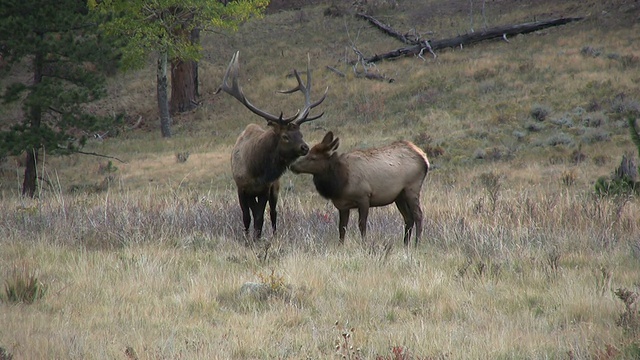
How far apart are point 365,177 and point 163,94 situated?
1988 cm

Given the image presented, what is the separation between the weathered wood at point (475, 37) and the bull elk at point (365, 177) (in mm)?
22502

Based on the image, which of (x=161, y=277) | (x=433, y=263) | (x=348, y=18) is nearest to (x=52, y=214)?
(x=161, y=277)

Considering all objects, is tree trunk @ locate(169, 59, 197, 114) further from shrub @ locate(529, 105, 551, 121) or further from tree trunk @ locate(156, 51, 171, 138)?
shrub @ locate(529, 105, 551, 121)

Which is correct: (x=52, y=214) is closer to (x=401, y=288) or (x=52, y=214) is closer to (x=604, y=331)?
(x=401, y=288)

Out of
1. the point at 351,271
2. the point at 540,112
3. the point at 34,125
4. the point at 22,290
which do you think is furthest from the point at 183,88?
the point at 22,290

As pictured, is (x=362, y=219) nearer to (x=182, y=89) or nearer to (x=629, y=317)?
(x=629, y=317)

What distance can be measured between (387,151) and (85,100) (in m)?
12.2

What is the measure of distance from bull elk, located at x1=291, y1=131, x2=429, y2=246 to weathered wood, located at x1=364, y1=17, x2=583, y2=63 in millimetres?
22502

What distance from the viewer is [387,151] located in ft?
29.7

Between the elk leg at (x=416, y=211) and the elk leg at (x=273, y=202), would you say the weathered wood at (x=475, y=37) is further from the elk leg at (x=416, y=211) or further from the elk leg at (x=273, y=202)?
the elk leg at (x=416, y=211)

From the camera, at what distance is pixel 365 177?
28.2ft

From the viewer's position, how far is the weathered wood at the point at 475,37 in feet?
101

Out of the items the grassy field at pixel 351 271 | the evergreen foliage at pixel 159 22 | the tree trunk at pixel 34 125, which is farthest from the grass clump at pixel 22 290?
the evergreen foliage at pixel 159 22

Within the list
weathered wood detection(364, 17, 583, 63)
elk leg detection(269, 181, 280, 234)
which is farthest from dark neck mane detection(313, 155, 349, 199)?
weathered wood detection(364, 17, 583, 63)
